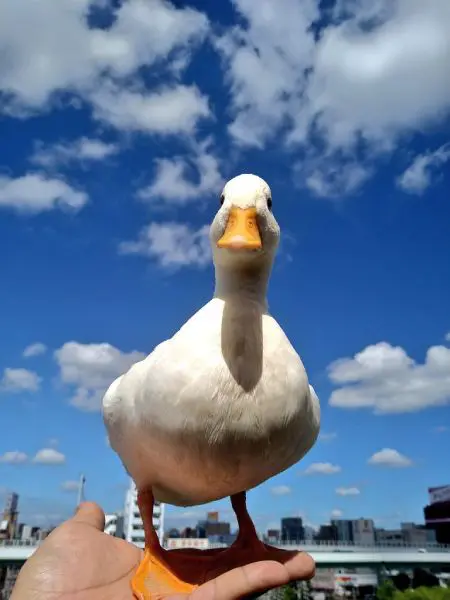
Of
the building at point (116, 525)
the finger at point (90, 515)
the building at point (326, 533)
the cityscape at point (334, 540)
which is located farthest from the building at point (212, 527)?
the finger at point (90, 515)

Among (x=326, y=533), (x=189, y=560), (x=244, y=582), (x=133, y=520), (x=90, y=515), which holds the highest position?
(x=133, y=520)

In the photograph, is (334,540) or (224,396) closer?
(224,396)

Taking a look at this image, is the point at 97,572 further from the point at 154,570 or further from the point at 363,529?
the point at 363,529

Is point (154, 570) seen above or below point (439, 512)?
below

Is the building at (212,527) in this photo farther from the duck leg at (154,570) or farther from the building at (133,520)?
the duck leg at (154,570)

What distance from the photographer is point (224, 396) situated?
2.93 meters

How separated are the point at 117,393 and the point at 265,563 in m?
1.45

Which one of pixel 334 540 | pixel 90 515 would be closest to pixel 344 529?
pixel 334 540

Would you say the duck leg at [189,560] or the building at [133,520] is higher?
the building at [133,520]

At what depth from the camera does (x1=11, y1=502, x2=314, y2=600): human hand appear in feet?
9.84

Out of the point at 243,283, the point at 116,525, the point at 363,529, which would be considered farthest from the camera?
the point at 363,529

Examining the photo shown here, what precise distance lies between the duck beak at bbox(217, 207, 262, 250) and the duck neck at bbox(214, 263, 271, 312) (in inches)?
12.9

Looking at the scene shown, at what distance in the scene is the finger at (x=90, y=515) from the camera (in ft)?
13.1

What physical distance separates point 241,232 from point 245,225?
9cm
